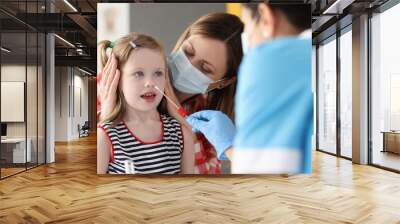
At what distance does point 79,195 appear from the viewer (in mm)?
5125

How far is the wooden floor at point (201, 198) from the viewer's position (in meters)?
4.02

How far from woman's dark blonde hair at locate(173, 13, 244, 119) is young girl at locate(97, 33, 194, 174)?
1.75 feet

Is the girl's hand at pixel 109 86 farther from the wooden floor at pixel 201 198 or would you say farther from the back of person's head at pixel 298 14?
the back of person's head at pixel 298 14

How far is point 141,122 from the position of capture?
6.00 m

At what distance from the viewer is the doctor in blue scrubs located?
5883mm

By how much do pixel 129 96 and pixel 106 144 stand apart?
0.81 metres

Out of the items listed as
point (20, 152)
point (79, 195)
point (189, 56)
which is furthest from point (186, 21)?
point (20, 152)

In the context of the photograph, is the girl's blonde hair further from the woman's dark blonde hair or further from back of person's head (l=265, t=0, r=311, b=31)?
back of person's head (l=265, t=0, r=311, b=31)

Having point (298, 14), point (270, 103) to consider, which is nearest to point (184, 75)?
point (270, 103)

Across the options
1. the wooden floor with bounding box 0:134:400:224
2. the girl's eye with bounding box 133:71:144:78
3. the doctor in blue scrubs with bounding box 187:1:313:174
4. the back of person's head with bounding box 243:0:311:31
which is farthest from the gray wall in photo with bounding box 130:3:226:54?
the wooden floor with bounding box 0:134:400:224

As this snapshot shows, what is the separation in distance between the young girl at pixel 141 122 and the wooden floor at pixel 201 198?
32cm

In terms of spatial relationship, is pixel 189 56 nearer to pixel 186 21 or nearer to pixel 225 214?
pixel 186 21

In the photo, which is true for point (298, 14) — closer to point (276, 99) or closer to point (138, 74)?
point (276, 99)

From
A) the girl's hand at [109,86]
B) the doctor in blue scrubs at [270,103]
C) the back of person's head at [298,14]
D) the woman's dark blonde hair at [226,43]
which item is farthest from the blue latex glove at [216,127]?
the back of person's head at [298,14]
